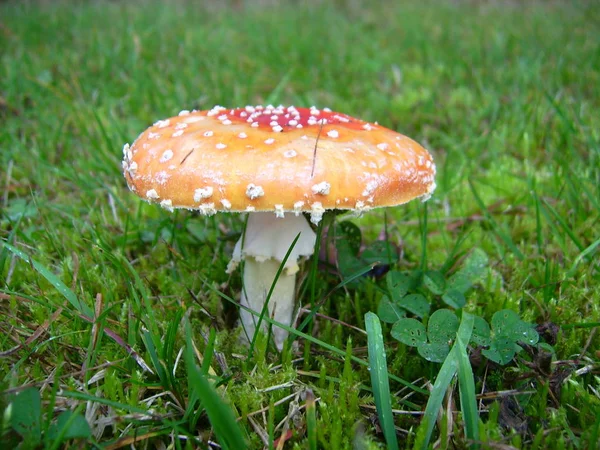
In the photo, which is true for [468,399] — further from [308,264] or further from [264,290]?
[308,264]

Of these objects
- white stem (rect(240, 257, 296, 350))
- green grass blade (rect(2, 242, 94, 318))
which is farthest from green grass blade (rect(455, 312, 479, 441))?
green grass blade (rect(2, 242, 94, 318))

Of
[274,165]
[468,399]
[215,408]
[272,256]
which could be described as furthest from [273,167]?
[468,399]

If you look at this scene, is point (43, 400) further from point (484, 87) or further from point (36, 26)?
point (36, 26)

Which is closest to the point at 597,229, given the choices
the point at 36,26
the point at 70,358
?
the point at 70,358

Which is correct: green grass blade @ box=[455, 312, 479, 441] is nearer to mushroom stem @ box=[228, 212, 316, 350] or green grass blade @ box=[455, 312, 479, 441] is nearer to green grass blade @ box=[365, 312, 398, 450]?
green grass blade @ box=[365, 312, 398, 450]

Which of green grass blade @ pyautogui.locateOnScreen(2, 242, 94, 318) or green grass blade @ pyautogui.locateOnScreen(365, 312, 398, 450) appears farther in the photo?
green grass blade @ pyautogui.locateOnScreen(2, 242, 94, 318)

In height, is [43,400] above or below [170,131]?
below

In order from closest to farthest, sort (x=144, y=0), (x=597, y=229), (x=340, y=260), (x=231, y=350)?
1. (x=231, y=350)
2. (x=340, y=260)
3. (x=597, y=229)
4. (x=144, y=0)
